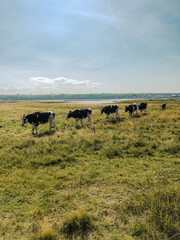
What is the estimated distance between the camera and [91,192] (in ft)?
15.3

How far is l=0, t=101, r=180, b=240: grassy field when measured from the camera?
318cm

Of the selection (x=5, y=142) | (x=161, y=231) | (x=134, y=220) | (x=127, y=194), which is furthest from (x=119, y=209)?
(x=5, y=142)

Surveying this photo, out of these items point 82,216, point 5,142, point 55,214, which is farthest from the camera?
point 5,142

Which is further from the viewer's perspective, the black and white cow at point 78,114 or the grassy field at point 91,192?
the black and white cow at point 78,114

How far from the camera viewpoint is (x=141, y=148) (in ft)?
27.8

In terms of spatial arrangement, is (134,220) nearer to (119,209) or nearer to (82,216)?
(119,209)

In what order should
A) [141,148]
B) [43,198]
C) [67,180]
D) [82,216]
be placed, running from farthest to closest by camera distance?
[141,148], [67,180], [43,198], [82,216]

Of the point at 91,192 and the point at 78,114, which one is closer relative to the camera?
the point at 91,192

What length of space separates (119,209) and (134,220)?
48cm

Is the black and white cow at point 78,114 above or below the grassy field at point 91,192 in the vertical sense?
above

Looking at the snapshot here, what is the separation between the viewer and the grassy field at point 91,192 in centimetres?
318

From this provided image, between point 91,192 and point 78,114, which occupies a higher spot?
point 78,114

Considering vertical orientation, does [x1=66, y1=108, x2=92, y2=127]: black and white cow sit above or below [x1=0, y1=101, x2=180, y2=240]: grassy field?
above

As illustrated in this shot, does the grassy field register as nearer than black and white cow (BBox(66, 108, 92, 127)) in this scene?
Yes
